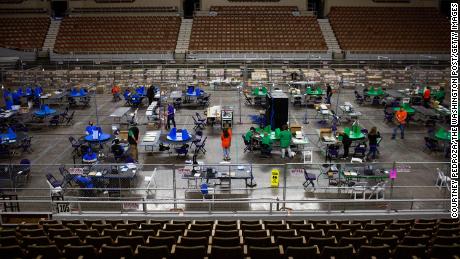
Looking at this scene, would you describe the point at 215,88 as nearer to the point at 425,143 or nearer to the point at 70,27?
the point at 425,143

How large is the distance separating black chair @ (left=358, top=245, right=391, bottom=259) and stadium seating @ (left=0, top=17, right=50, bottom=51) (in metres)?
41.4

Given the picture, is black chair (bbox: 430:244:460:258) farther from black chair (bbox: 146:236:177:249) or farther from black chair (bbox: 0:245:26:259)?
black chair (bbox: 0:245:26:259)

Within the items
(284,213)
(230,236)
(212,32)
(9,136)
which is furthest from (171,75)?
(230,236)

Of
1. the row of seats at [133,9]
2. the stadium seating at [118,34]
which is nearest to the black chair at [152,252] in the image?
the stadium seating at [118,34]

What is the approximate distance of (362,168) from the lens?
14875 mm

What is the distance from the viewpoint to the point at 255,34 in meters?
43.8

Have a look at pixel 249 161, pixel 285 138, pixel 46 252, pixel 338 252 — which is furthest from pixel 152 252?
pixel 285 138

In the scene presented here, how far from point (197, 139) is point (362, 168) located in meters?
7.27

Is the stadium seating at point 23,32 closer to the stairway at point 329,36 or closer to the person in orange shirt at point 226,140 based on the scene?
the stairway at point 329,36

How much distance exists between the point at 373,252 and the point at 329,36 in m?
38.0

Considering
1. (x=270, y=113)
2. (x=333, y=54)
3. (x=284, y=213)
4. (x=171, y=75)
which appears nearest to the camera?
(x=284, y=213)

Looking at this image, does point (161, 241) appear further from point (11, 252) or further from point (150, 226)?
point (11, 252)

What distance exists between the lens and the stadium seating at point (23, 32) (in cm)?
4294

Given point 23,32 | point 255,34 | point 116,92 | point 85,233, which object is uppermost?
point 23,32
